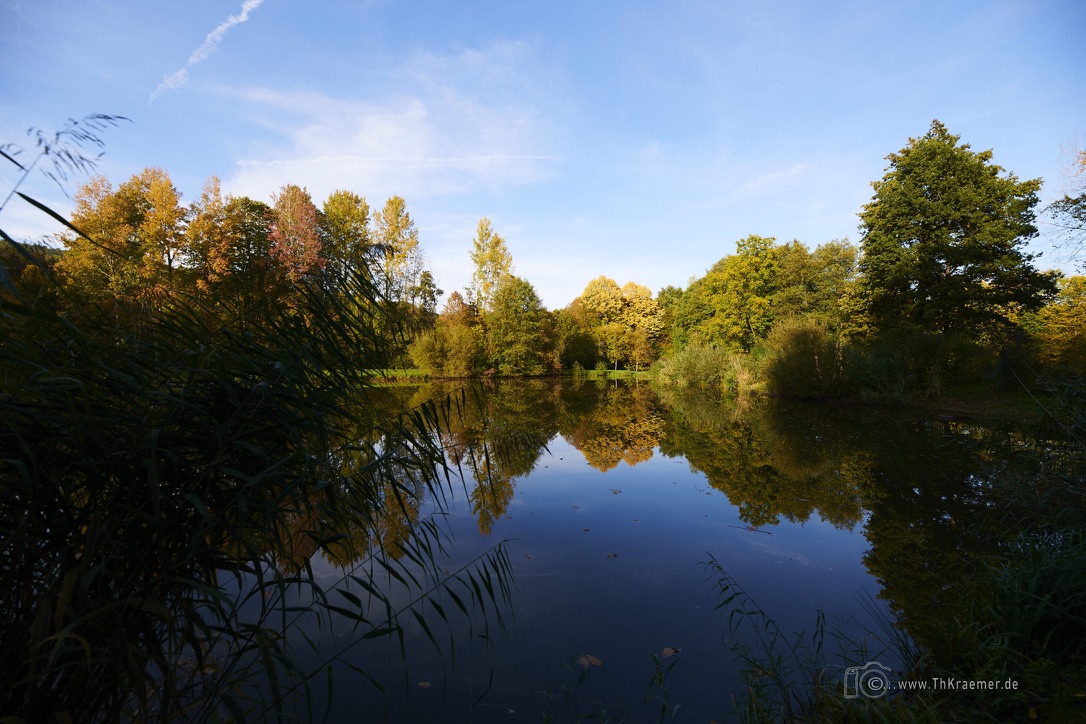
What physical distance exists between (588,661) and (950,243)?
88.7 feet

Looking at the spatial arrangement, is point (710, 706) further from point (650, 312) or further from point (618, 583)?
point (650, 312)

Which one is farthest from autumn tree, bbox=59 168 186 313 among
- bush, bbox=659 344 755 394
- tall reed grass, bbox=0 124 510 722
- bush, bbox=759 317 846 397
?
bush, bbox=659 344 755 394

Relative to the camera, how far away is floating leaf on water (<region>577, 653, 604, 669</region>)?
355 cm

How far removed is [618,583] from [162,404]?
4.42 metres

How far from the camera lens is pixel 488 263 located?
35625 mm

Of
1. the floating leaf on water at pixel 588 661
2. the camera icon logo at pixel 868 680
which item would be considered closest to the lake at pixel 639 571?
the floating leaf on water at pixel 588 661

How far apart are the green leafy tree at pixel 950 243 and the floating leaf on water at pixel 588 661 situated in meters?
24.6

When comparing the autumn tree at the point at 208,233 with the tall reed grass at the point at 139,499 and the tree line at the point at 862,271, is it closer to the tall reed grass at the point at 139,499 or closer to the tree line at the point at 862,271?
the tree line at the point at 862,271

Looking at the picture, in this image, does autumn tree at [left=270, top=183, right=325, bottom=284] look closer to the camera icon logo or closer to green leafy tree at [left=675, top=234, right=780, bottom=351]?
the camera icon logo

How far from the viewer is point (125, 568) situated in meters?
1.83

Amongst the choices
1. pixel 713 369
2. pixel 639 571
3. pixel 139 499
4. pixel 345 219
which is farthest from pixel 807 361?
pixel 345 219

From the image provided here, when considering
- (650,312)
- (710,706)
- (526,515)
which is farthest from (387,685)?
(650,312)

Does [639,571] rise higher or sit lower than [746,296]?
lower

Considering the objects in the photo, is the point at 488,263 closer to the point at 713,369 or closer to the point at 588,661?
the point at 713,369
